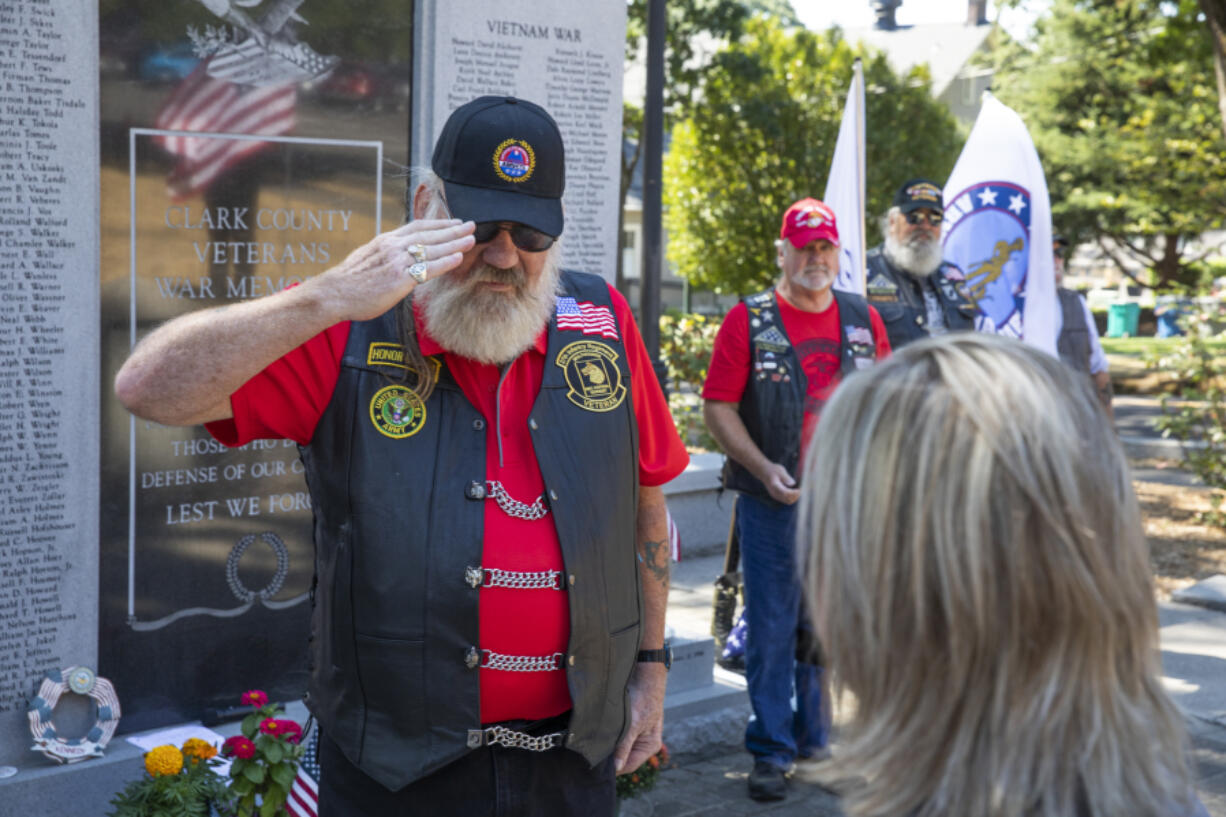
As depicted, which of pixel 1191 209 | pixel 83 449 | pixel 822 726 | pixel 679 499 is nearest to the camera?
pixel 83 449

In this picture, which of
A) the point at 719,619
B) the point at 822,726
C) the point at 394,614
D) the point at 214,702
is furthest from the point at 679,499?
the point at 394,614

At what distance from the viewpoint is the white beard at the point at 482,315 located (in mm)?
2508

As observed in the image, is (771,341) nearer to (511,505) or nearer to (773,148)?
(511,505)

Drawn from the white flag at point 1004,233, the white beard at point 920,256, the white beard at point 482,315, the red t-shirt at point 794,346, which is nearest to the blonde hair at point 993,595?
the white beard at point 482,315

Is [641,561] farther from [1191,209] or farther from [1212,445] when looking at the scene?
[1191,209]

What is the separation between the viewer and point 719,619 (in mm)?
6191

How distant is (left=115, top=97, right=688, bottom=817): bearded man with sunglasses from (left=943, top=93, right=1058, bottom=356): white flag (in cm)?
413

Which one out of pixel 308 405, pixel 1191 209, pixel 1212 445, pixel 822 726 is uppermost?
pixel 1191 209

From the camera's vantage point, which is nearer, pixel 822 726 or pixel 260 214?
pixel 260 214

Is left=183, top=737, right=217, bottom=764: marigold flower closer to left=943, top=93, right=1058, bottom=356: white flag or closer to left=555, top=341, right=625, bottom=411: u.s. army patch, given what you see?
left=555, top=341, right=625, bottom=411: u.s. army patch

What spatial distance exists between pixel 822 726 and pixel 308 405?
10.8 ft

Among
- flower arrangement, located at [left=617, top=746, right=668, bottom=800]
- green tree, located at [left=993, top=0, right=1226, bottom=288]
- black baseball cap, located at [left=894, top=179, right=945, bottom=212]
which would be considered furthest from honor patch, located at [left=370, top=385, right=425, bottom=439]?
green tree, located at [left=993, top=0, right=1226, bottom=288]

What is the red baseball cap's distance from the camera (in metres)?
4.89

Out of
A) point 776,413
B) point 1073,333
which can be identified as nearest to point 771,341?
point 776,413
